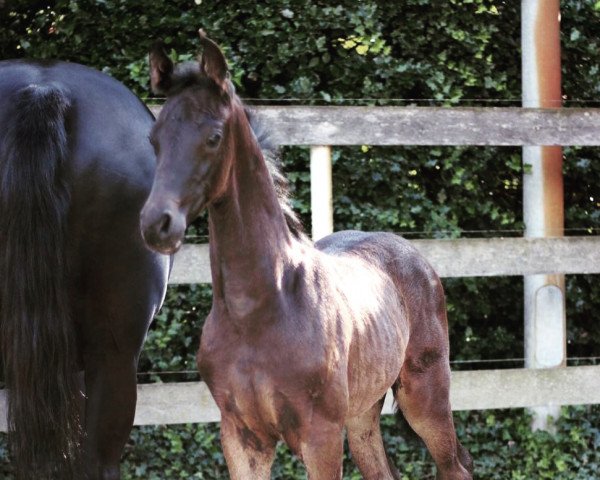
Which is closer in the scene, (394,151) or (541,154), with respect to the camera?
(541,154)

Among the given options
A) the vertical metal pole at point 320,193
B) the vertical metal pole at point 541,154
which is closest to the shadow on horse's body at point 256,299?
the vertical metal pole at point 320,193

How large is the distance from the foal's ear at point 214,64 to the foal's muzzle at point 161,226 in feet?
1.19

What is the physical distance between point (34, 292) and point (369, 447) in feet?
4.33

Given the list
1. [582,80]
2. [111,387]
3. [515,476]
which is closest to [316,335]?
[111,387]

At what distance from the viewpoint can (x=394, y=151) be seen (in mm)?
5590

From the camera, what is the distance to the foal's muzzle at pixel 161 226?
2428mm

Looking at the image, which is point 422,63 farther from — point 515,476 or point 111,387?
point 111,387

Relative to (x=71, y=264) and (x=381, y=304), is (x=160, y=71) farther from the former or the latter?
(x=381, y=304)

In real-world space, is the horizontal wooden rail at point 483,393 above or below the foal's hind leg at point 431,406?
below

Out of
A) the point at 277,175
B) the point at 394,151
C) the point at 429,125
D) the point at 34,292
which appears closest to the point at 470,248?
the point at 429,125

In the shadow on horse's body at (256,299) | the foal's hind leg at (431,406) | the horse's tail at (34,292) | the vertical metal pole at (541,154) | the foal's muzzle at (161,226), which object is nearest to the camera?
the foal's muzzle at (161,226)

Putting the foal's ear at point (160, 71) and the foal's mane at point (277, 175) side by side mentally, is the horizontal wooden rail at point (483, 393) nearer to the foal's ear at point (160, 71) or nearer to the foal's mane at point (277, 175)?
the foal's mane at point (277, 175)

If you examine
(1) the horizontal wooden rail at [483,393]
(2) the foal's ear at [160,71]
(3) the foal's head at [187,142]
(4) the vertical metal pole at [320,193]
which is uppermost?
(2) the foal's ear at [160,71]

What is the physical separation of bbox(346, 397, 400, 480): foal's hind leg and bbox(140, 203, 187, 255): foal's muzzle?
1.44m
